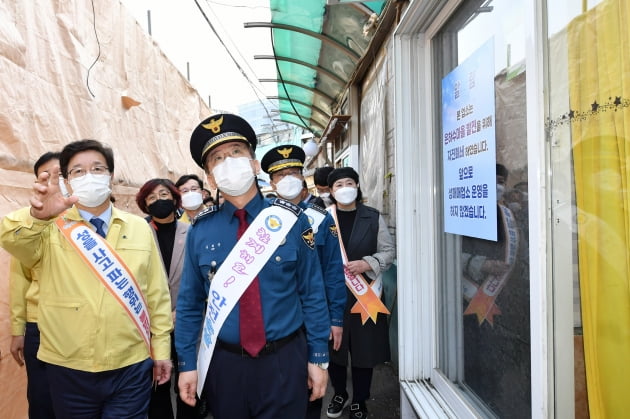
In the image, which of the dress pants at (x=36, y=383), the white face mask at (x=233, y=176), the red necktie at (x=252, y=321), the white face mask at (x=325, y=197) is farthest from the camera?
the white face mask at (x=325, y=197)

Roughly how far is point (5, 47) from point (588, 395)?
13.8 feet

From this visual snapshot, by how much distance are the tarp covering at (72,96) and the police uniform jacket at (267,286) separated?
192 centimetres

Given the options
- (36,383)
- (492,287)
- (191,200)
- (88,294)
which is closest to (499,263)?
(492,287)

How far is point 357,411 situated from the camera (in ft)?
9.95

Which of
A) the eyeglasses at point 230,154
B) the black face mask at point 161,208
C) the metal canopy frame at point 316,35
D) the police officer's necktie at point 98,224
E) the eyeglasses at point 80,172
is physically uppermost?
the metal canopy frame at point 316,35

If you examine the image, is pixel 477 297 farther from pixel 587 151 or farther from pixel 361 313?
pixel 587 151

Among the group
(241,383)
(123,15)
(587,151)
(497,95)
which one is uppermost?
(123,15)

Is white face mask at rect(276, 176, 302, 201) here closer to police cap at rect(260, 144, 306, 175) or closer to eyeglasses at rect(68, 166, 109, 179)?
police cap at rect(260, 144, 306, 175)

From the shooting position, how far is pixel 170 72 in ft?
25.8

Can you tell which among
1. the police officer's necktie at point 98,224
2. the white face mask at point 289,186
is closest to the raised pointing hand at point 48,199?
the police officer's necktie at point 98,224

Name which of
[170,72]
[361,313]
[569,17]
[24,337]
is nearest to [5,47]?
[24,337]

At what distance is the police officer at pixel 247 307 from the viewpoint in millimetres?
1651

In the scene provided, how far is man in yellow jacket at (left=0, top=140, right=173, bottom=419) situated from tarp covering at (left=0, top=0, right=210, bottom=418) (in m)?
1.26

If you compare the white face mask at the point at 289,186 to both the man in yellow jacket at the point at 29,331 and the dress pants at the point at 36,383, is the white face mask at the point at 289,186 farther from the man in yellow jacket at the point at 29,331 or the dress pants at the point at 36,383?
the dress pants at the point at 36,383
